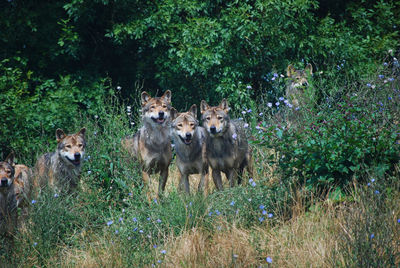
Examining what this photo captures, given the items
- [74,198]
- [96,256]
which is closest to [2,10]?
[74,198]

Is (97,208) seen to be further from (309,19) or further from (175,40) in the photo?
(309,19)

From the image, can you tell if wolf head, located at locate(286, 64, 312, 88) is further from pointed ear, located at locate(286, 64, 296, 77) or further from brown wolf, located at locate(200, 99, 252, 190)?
brown wolf, located at locate(200, 99, 252, 190)

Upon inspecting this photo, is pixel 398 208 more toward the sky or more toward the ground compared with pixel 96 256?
more toward the sky

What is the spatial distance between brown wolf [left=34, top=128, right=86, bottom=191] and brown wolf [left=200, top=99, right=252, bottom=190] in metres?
2.00

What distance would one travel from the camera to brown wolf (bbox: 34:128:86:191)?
295 inches

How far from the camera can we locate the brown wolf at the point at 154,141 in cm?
844

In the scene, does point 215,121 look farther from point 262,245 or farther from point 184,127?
point 262,245

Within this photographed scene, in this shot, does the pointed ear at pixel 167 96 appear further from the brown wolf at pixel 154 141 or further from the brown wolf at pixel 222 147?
the brown wolf at pixel 222 147

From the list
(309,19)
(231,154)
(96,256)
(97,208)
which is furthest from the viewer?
(309,19)

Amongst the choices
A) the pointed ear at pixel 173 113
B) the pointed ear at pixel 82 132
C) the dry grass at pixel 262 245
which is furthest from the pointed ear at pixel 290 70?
the dry grass at pixel 262 245

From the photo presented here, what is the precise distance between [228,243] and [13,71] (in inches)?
278

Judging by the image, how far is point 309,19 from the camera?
11.2 metres

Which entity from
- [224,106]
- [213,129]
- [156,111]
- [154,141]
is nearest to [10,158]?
[154,141]

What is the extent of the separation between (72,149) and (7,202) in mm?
1346
